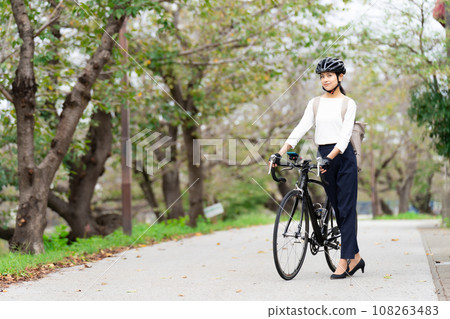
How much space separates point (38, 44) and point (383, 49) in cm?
844

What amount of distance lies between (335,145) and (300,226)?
2.98 ft

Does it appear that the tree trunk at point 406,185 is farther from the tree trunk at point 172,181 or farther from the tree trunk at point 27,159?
the tree trunk at point 27,159

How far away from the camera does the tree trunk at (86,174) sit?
15375 millimetres

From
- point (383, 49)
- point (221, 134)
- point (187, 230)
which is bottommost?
point (187, 230)

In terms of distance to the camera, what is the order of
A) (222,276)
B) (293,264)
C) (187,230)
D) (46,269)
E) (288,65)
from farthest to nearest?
(288,65) → (187,230) → (46,269) → (222,276) → (293,264)

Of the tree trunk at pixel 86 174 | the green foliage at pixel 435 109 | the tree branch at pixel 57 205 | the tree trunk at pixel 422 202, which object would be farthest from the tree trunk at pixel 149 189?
the tree trunk at pixel 422 202

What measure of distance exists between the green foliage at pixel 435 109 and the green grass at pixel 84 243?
635 cm

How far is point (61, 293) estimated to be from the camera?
593cm

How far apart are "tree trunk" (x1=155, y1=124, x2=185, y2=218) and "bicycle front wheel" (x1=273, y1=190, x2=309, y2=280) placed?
1568cm

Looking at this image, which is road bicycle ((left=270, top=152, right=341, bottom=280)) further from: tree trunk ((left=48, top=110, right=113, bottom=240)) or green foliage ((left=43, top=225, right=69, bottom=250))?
tree trunk ((left=48, top=110, right=113, bottom=240))

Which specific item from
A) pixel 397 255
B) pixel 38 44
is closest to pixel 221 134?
pixel 38 44

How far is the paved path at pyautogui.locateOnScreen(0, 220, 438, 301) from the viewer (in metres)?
5.55

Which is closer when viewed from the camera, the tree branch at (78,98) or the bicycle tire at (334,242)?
the bicycle tire at (334,242)
